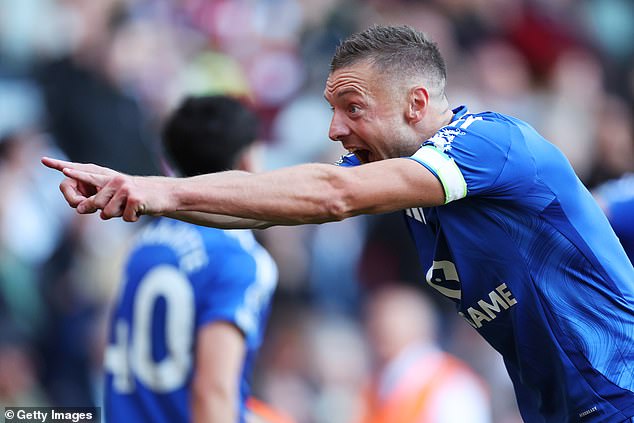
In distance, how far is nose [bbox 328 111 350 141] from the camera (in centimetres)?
380

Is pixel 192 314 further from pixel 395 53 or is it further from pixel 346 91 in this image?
pixel 395 53

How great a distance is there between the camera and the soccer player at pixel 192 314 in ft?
16.1

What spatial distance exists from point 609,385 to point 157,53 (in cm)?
671

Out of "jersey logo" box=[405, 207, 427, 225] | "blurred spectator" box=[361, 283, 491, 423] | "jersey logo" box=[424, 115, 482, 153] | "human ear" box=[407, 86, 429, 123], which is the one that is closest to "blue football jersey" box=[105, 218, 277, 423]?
"jersey logo" box=[405, 207, 427, 225]

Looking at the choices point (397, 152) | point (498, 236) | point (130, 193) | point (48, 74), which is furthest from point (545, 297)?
point (48, 74)

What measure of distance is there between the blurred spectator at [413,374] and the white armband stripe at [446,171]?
3.76 meters

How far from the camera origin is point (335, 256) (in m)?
9.28

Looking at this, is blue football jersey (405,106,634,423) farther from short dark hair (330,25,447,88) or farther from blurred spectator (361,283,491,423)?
blurred spectator (361,283,491,423)

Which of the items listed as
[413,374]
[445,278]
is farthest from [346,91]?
[413,374]

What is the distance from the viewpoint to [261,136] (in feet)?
29.5

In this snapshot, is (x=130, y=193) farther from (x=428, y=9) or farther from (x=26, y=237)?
(x=428, y=9)

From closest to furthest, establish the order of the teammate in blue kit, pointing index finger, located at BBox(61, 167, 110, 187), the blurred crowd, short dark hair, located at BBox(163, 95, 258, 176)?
pointing index finger, located at BBox(61, 167, 110, 187) → the teammate in blue kit → short dark hair, located at BBox(163, 95, 258, 176) → the blurred crowd

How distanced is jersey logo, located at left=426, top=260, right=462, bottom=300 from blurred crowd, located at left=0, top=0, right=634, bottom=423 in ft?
15.4

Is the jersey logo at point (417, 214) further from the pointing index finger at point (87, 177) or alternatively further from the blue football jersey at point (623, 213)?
the blue football jersey at point (623, 213)
